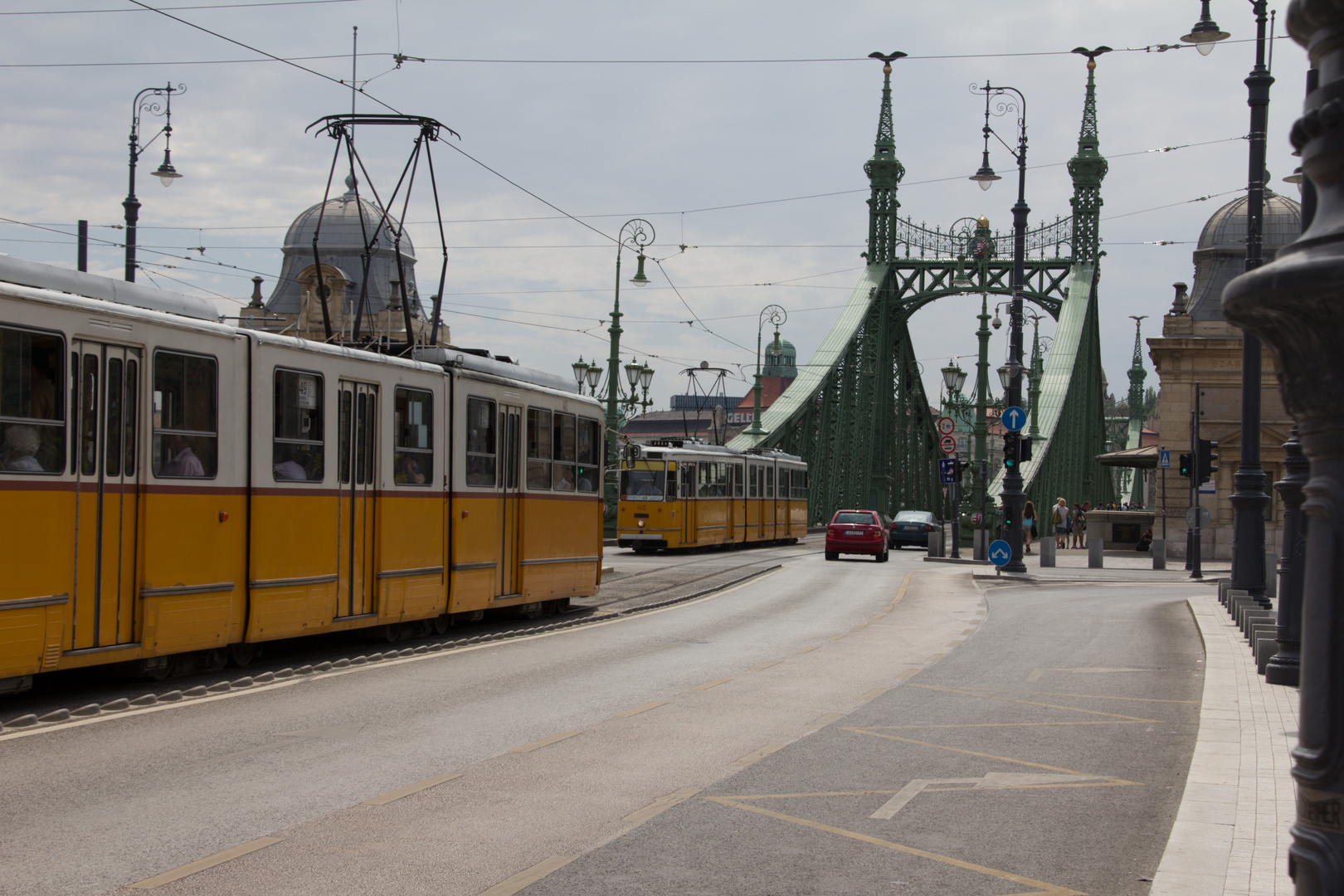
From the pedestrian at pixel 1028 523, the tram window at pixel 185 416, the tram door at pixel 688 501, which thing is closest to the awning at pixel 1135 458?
the pedestrian at pixel 1028 523

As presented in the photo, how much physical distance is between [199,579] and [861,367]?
167ft

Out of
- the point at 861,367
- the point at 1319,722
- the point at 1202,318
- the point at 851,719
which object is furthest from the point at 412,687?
the point at 861,367

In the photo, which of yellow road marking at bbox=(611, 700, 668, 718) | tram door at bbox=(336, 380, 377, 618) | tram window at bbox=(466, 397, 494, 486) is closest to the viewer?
yellow road marking at bbox=(611, 700, 668, 718)

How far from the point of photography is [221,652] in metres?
12.3

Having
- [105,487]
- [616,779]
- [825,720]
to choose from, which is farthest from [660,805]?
[105,487]

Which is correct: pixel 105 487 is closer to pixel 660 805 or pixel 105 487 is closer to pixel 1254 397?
pixel 660 805

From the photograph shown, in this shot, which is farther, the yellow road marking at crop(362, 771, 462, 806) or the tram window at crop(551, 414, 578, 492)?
the tram window at crop(551, 414, 578, 492)

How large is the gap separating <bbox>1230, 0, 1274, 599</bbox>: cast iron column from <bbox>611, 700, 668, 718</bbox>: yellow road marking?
406 inches

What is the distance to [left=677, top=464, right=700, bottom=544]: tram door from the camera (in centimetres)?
3625

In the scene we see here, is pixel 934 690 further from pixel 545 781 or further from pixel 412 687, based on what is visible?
pixel 545 781

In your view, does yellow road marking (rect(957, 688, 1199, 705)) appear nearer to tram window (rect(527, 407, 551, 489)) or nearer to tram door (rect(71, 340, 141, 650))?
tram window (rect(527, 407, 551, 489))

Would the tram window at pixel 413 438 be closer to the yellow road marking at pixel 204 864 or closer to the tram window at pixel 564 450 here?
the tram window at pixel 564 450

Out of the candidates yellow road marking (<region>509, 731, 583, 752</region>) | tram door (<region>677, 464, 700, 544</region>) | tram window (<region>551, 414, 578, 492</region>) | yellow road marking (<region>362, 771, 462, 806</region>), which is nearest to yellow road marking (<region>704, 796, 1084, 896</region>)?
yellow road marking (<region>362, 771, 462, 806</region>)

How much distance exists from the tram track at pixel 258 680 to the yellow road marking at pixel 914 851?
4.75m
